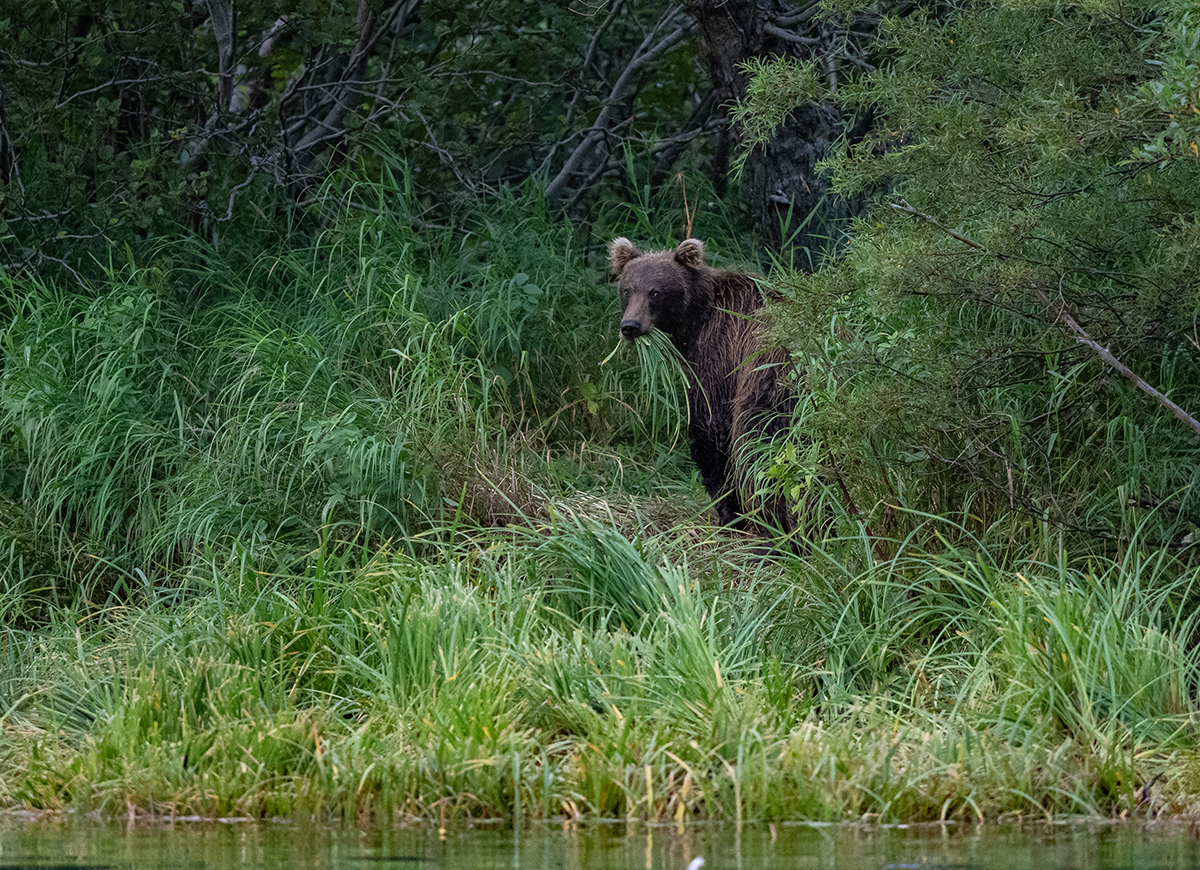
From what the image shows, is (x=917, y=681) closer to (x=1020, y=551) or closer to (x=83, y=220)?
(x=1020, y=551)

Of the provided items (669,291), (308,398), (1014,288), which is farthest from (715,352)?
(1014,288)

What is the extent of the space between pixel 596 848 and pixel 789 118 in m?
5.27

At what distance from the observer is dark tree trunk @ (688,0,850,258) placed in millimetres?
8141

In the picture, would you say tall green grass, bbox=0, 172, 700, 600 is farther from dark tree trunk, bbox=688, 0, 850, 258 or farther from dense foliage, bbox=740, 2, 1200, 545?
dense foliage, bbox=740, 2, 1200, 545

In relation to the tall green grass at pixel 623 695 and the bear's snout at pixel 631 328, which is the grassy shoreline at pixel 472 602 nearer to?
the tall green grass at pixel 623 695

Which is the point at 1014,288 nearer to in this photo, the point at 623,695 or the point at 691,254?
the point at 623,695

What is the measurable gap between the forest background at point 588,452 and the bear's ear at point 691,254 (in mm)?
507

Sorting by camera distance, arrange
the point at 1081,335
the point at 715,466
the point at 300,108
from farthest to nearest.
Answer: the point at 300,108
the point at 715,466
the point at 1081,335

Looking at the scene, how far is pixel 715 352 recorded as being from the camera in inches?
294

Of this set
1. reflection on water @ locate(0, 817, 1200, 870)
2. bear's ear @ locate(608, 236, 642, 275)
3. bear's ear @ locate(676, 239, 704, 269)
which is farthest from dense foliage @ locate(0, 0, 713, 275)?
reflection on water @ locate(0, 817, 1200, 870)

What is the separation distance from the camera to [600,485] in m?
7.62

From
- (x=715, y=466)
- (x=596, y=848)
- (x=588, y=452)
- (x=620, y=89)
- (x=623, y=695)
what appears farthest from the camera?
(x=620, y=89)

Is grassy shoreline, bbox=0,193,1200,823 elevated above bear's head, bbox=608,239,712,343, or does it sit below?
below

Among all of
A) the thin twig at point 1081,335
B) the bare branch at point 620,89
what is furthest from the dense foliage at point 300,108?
the thin twig at point 1081,335
